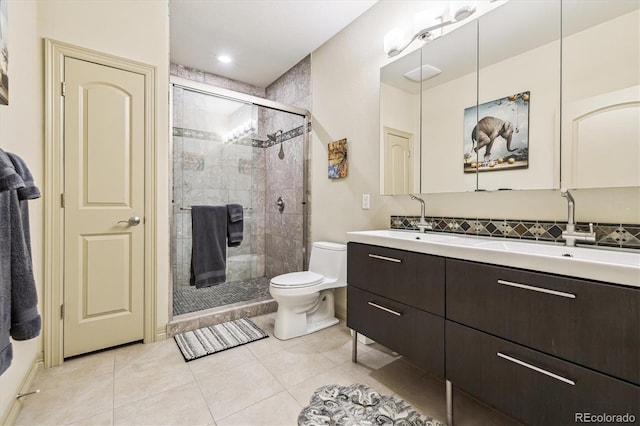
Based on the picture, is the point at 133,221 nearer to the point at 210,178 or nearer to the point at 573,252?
the point at 210,178

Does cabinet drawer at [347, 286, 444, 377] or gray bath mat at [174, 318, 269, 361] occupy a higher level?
cabinet drawer at [347, 286, 444, 377]

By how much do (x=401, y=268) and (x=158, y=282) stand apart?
1754 millimetres

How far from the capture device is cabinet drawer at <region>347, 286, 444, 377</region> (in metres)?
1.33

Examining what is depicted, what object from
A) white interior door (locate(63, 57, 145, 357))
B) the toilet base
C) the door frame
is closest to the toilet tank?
the toilet base

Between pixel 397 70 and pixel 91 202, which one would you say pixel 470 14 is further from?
pixel 91 202

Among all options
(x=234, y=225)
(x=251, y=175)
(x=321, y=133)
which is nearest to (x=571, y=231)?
(x=321, y=133)

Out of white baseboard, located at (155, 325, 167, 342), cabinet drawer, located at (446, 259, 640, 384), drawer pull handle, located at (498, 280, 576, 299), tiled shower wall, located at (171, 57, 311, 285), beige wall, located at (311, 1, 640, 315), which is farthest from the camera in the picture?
tiled shower wall, located at (171, 57, 311, 285)

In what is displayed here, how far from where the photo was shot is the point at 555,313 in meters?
0.96

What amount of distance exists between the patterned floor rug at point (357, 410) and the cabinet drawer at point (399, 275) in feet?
1.68

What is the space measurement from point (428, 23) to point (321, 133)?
1318 mm

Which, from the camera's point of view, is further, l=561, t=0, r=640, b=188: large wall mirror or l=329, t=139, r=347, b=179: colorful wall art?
l=329, t=139, r=347, b=179: colorful wall art

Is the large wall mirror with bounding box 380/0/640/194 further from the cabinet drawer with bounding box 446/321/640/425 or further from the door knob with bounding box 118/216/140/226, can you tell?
the door knob with bounding box 118/216/140/226

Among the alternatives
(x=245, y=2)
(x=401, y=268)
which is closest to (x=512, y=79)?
(x=401, y=268)

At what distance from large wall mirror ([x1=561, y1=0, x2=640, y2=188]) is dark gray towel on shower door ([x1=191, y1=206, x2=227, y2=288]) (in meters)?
2.41
